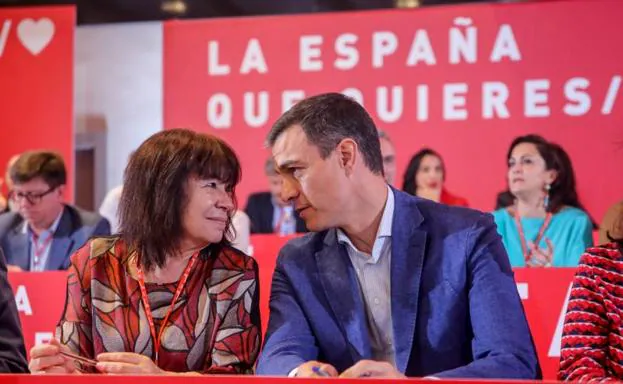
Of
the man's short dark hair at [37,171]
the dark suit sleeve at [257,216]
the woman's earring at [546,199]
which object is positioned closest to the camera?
the man's short dark hair at [37,171]

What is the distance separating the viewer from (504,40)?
5773mm

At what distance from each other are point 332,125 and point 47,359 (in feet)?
2.59

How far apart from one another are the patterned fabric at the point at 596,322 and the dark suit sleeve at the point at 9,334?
1.17 meters

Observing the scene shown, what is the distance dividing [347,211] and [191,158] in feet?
1.26

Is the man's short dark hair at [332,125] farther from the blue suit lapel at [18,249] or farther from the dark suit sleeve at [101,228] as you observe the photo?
the blue suit lapel at [18,249]

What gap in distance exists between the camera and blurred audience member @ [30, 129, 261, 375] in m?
2.08

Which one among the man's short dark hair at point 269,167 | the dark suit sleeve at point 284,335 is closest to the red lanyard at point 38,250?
the man's short dark hair at point 269,167

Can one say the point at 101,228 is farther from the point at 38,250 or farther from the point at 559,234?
the point at 559,234

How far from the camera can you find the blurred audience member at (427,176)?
537 cm

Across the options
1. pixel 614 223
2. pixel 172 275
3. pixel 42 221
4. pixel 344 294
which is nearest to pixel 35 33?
pixel 42 221

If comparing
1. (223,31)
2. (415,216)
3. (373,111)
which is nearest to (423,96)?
(373,111)

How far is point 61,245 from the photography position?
412cm

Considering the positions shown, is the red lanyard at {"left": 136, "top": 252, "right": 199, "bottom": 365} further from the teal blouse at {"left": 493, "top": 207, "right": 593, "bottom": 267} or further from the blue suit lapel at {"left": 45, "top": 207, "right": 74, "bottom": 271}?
the teal blouse at {"left": 493, "top": 207, "right": 593, "bottom": 267}

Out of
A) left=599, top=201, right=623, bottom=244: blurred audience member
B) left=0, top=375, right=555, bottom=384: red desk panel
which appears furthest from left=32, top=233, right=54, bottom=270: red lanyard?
left=0, top=375, right=555, bottom=384: red desk panel
